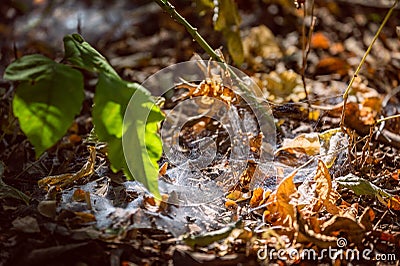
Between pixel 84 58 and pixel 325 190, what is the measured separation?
2.27 feet

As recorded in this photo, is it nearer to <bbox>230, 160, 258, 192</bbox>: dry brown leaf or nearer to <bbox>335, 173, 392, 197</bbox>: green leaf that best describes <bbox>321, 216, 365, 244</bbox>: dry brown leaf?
<bbox>335, 173, 392, 197</bbox>: green leaf

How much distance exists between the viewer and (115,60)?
8.07 feet

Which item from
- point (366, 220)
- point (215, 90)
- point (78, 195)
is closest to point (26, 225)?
point (78, 195)

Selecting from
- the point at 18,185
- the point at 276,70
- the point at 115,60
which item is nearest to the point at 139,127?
the point at 18,185

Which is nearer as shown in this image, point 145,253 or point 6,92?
point 145,253

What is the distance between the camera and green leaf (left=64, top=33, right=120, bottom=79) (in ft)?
3.67

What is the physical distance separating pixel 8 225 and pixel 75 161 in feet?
1.27

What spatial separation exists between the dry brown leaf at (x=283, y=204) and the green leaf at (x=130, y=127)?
347 mm

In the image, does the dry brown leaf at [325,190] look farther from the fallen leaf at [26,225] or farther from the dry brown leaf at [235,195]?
the fallen leaf at [26,225]

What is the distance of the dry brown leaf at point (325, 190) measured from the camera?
A: 4.36 ft

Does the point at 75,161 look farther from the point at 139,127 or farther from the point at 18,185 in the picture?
the point at 139,127

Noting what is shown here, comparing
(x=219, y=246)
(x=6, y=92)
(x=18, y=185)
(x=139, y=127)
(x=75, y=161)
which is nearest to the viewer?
(x=139, y=127)

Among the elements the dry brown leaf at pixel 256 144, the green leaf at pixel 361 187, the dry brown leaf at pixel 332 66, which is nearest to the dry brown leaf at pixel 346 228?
the green leaf at pixel 361 187

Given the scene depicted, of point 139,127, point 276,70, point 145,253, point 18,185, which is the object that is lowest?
point 145,253
